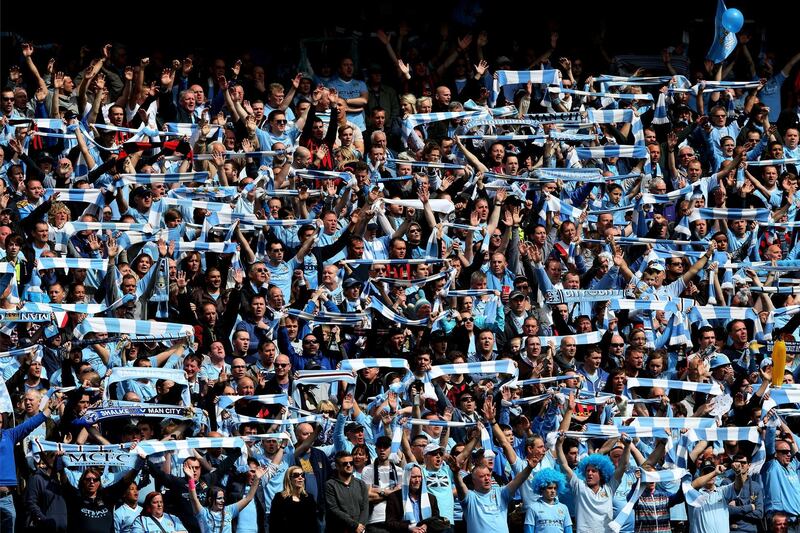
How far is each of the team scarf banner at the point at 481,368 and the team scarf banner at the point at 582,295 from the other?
1472 millimetres

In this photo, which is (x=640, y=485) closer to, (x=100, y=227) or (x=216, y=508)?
(x=216, y=508)

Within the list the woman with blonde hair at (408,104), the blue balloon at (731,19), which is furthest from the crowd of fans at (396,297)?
the blue balloon at (731,19)

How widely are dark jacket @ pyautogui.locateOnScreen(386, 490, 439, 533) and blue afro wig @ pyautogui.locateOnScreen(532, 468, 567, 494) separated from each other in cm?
91

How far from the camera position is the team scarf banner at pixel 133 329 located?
19734 millimetres

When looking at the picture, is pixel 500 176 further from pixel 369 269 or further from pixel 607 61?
pixel 607 61

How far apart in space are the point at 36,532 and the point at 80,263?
3.37 meters

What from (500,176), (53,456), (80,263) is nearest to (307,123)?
(500,176)

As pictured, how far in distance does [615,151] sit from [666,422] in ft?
17.3

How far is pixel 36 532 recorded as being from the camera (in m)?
18.1

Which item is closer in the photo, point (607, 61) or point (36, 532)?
point (36, 532)

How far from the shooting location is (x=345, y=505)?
60.6ft

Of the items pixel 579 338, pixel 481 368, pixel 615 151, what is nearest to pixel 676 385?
pixel 579 338

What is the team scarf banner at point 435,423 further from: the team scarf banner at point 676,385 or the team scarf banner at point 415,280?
the team scarf banner at point 415,280

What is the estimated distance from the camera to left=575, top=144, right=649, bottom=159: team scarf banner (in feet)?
79.4
